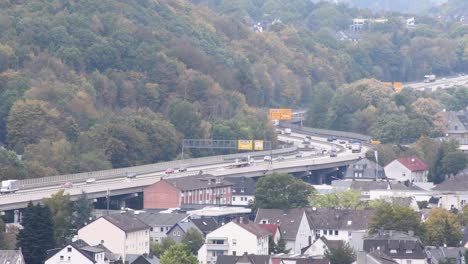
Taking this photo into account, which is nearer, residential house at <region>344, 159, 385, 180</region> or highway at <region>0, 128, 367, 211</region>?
highway at <region>0, 128, 367, 211</region>

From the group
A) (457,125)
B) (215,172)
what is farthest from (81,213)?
(457,125)

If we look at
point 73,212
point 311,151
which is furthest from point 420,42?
point 73,212

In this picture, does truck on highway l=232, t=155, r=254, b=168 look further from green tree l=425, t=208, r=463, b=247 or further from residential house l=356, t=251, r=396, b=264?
residential house l=356, t=251, r=396, b=264

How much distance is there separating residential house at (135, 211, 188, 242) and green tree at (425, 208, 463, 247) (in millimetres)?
7631

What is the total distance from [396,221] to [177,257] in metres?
9.20

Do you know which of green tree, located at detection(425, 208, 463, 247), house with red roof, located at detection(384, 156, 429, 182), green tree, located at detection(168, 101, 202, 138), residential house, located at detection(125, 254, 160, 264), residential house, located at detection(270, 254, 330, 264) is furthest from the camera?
green tree, located at detection(168, 101, 202, 138)

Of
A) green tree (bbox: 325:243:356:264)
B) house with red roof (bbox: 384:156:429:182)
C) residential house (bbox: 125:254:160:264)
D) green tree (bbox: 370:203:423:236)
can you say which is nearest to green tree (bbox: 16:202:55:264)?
residential house (bbox: 125:254:160:264)

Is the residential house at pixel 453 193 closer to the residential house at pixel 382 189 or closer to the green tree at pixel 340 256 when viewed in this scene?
the residential house at pixel 382 189

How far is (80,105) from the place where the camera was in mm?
93438

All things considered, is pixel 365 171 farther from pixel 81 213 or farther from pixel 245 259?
pixel 245 259

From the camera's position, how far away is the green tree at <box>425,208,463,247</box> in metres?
60.4

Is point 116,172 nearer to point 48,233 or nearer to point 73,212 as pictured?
point 73,212

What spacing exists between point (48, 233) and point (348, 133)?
180ft

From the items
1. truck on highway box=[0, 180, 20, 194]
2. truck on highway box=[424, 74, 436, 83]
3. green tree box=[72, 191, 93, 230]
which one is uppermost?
truck on highway box=[424, 74, 436, 83]
